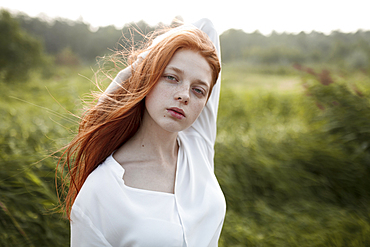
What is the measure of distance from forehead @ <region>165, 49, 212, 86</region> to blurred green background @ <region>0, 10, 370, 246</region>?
37 centimetres

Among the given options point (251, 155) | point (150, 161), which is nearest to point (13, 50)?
point (251, 155)

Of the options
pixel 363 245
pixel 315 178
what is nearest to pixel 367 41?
pixel 315 178

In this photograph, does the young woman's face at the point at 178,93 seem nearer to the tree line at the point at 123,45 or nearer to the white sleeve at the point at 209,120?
the white sleeve at the point at 209,120

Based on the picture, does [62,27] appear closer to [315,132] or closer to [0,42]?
[0,42]

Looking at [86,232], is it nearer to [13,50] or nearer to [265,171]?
[265,171]

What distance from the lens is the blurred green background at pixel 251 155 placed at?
7.38ft

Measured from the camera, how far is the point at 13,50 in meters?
4.41

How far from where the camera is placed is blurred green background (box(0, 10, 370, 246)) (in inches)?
88.5

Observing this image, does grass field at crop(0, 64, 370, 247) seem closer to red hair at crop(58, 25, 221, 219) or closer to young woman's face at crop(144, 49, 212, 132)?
red hair at crop(58, 25, 221, 219)

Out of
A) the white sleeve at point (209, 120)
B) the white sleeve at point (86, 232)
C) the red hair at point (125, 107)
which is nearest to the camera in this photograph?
the white sleeve at point (86, 232)

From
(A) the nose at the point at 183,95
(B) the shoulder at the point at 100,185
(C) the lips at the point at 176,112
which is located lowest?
(B) the shoulder at the point at 100,185

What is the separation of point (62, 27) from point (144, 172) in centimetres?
638

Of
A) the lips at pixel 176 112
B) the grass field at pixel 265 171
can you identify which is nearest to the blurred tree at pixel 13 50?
the grass field at pixel 265 171

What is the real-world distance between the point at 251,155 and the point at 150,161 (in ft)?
8.74
